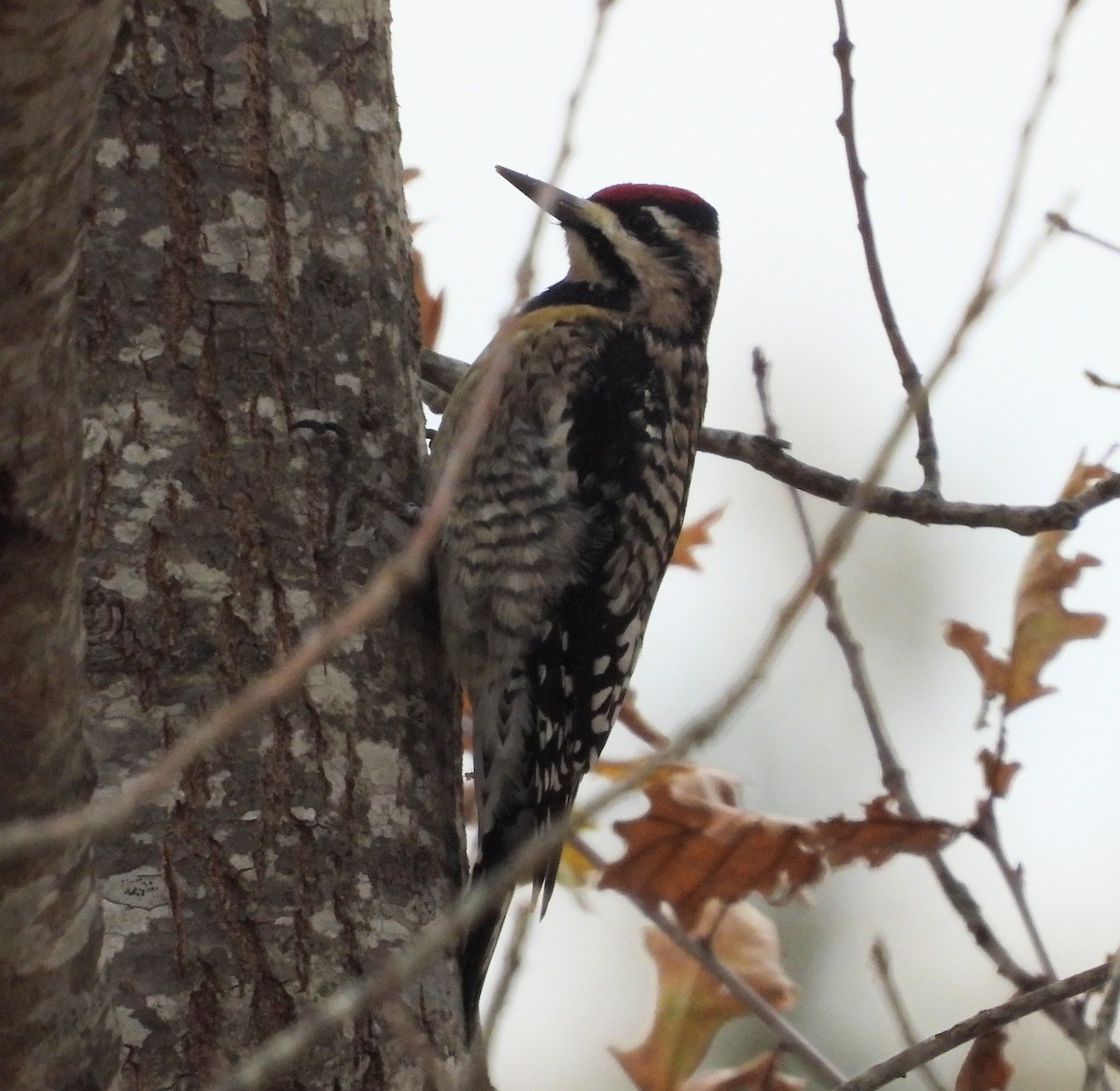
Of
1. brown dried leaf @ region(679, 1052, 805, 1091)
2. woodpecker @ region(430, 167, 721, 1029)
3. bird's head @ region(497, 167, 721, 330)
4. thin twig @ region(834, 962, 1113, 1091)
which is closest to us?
thin twig @ region(834, 962, 1113, 1091)

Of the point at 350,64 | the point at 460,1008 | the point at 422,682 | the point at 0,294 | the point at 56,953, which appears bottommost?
the point at 460,1008

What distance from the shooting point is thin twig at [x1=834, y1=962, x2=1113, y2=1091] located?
7.40ft

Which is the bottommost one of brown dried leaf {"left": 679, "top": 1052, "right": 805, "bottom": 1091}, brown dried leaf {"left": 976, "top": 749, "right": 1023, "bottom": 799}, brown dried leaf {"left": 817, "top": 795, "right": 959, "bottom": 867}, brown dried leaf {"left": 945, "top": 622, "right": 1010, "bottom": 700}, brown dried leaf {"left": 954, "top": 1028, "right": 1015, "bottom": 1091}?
brown dried leaf {"left": 679, "top": 1052, "right": 805, "bottom": 1091}

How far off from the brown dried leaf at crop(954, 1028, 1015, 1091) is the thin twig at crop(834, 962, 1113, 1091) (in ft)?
1.71

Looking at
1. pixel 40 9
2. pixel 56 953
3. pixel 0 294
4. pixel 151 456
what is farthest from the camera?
pixel 151 456

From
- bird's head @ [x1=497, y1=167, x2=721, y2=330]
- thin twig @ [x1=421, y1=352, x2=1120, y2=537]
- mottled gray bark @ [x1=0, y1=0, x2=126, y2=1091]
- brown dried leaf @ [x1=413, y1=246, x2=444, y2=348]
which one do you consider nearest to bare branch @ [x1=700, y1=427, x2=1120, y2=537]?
thin twig @ [x1=421, y1=352, x2=1120, y2=537]

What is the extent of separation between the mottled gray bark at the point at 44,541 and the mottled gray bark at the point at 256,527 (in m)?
0.74

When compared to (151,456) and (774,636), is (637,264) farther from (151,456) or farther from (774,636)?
(774,636)

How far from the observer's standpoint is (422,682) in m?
3.03

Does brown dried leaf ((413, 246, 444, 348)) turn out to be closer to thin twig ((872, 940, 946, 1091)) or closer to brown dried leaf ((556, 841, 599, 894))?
brown dried leaf ((556, 841, 599, 894))

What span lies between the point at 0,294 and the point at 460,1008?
1.78 meters

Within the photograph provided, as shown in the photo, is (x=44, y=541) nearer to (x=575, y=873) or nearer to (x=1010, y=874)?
(x=1010, y=874)

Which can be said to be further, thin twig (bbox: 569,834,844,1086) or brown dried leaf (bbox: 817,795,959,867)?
brown dried leaf (bbox: 817,795,959,867)

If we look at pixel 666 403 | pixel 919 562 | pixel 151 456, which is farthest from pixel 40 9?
pixel 919 562
